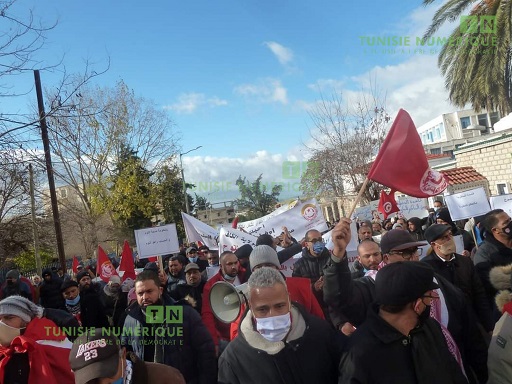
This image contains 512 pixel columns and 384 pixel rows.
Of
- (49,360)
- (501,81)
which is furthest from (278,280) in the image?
(501,81)

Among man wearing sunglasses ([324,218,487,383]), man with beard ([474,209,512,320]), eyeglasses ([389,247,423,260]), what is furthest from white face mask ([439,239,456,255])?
man wearing sunglasses ([324,218,487,383])

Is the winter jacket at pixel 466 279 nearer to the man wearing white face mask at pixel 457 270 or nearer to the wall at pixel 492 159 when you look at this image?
the man wearing white face mask at pixel 457 270

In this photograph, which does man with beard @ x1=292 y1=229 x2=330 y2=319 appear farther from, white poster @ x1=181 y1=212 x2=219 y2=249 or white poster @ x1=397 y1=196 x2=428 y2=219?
white poster @ x1=397 y1=196 x2=428 y2=219

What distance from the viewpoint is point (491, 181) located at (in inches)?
719

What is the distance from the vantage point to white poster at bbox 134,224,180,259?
7.29 meters

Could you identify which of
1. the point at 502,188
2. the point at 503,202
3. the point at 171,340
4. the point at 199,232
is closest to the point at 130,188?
the point at 199,232

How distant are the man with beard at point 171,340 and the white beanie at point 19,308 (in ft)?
2.38

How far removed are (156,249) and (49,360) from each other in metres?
3.96

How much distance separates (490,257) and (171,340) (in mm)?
3076

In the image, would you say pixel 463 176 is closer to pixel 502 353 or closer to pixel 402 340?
pixel 502 353

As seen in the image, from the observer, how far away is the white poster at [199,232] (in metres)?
10.4

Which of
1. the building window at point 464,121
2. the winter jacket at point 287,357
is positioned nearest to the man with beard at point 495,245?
the winter jacket at point 287,357

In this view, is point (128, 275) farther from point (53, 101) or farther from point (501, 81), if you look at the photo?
point (501, 81)

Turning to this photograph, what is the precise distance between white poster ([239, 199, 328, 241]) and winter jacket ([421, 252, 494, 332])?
5.55 m
